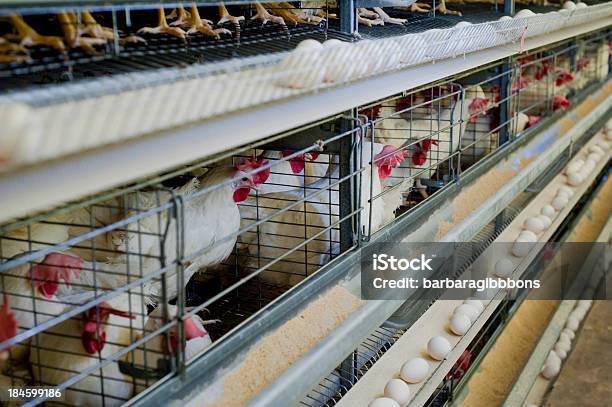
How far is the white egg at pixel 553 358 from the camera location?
285 cm

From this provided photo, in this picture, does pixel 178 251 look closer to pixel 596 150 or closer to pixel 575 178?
pixel 575 178

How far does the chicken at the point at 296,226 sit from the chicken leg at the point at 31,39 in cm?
81

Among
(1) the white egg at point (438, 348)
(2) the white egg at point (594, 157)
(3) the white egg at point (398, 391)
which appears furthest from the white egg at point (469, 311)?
(2) the white egg at point (594, 157)

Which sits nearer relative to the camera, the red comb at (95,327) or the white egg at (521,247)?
the red comb at (95,327)

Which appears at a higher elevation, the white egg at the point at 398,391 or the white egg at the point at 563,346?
the white egg at the point at 398,391

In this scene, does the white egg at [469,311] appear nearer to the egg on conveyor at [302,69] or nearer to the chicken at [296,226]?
the chicken at [296,226]

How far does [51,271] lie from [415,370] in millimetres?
854

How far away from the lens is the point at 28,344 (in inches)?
52.3

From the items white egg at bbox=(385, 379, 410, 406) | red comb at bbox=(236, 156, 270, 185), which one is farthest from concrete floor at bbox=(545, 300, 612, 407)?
red comb at bbox=(236, 156, 270, 185)

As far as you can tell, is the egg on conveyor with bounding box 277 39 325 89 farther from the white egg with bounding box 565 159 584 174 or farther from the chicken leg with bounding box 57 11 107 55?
the white egg with bounding box 565 159 584 174

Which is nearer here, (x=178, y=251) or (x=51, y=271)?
(x=178, y=251)

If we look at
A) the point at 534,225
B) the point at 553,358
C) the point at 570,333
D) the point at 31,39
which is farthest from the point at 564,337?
the point at 31,39

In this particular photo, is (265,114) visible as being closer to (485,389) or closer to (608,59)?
(485,389)

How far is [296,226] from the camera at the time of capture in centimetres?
198
